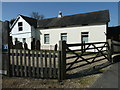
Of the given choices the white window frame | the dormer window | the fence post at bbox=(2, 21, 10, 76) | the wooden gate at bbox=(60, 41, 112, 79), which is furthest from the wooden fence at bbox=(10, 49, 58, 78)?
the dormer window

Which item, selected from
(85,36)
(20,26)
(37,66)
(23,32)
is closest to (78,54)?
(37,66)

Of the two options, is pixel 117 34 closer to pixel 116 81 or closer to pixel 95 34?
pixel 95 34

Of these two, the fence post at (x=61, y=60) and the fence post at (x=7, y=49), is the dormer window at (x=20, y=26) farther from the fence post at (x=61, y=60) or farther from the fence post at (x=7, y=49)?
the fence post at (x=61, y=60)

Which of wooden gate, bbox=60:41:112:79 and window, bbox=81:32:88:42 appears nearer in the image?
wooden gate, bbox=60:41:112:79

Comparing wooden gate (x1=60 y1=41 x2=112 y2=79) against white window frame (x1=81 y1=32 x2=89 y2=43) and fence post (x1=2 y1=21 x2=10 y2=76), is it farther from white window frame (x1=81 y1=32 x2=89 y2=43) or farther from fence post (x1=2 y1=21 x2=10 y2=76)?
white window frame (x1=81 y1=32 x2=89 y2=43)

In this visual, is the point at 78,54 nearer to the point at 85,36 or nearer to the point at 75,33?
the point at 85,36

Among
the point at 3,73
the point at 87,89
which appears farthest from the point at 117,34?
the point at 3,73

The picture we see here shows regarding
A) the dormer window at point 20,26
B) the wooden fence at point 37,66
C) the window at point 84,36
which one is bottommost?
the wooden fence at point 37,66

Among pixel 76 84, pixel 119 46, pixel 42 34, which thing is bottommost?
pixel 76 84

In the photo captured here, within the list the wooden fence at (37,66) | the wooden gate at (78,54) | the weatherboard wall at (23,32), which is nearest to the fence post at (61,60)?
the wooden gate at (78,54)

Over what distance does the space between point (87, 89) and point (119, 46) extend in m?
12.9

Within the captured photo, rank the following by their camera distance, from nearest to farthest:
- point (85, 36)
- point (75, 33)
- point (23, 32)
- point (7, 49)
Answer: point (7, 49)
point (85, 36)
point (75, 33)
point (23, 32)

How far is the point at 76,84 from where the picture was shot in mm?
3926

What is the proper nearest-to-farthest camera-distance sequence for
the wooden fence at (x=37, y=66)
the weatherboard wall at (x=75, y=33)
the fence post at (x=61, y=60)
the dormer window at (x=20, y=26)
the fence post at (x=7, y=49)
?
the fence post at (x=61, y=60), the wooden fence at (x=37, y=66), the fence post at (x=7, y=49), the weatherboard wall at (x=75, y=33), the dormer window at (x=20, y=26)
